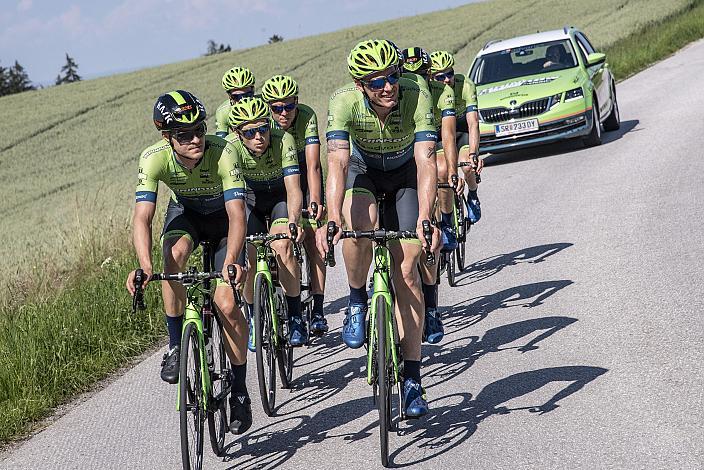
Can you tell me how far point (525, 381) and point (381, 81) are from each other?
7.19 feet

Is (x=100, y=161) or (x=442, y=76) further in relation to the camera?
(x=100, y=161)

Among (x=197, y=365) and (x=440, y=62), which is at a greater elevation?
(x=440, y=62)

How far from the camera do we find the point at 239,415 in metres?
5.97

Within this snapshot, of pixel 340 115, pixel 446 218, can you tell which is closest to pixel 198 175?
pixel 340 115

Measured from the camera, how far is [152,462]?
589 centimetres

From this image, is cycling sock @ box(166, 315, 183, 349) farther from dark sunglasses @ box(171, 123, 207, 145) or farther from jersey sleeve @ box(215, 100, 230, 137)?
jersey sleeve @ box(215, 100, 230, 137)

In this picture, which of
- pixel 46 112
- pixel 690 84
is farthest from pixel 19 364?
pixel 46 112

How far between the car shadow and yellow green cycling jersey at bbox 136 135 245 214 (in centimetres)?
1152

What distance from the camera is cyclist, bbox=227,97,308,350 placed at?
293 inches

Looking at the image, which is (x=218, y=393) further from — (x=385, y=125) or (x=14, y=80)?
(x=14, y=80)

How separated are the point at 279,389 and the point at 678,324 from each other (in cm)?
292

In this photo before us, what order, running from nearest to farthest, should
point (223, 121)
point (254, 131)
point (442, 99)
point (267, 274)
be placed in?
point (267, 274)
point (254, 131)
point (223, 121)
point (442, 99)

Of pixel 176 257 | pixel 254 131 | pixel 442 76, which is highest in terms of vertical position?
pixel 442 76

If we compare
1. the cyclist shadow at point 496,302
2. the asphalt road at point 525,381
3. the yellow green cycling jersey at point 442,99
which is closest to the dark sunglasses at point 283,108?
the yellow green cycling jersey at point 442,99
